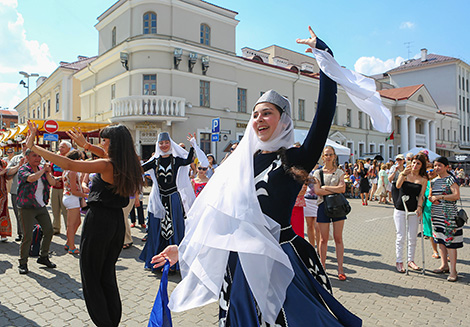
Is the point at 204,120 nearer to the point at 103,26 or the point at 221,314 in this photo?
the point at 103,26

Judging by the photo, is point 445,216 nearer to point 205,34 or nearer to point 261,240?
point 261,240

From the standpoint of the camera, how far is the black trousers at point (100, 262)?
125 inches

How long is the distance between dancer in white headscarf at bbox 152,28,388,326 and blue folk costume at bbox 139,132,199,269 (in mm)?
3525

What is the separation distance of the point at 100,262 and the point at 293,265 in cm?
201

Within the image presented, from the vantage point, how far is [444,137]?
5241 cm

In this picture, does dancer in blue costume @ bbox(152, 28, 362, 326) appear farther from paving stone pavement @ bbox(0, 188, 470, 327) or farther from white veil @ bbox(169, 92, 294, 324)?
paving stone pavement @ bbox(0, 188, 470, 327)

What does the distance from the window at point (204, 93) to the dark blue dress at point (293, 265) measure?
860 inches

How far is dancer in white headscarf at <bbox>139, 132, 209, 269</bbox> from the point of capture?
5789 millimetres

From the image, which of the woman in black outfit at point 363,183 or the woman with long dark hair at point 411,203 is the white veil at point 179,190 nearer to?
the woman with long dark hair at point 411,203

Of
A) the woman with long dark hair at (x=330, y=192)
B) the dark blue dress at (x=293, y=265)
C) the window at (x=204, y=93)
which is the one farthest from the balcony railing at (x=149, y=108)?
the dark blue dress at (x=293, y=265)

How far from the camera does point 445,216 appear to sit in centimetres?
560

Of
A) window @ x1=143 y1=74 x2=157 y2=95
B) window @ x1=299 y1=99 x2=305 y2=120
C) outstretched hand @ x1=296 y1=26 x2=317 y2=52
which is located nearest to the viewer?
outstretched hand @ x1=296 y1=26 x2=317 y2=52

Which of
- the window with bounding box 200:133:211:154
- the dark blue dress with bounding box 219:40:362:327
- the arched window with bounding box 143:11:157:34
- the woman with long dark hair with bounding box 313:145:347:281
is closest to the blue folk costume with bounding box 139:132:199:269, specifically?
the woman with long dark hair with bounding box 313:145:347:281

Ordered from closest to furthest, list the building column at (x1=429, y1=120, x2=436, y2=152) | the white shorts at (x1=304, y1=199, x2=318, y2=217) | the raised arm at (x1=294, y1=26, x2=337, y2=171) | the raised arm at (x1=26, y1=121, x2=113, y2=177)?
the raised arm at (x1=294, y1=26, x2=337, y2=171) < the raised arm at (x1=26, y1=121, x2=113, y2=177) < the white shorts at (x1=304, y1=199, x2=318, y2=217) < the building column at (x1=429, y1=120, x2=436, y2=152)
